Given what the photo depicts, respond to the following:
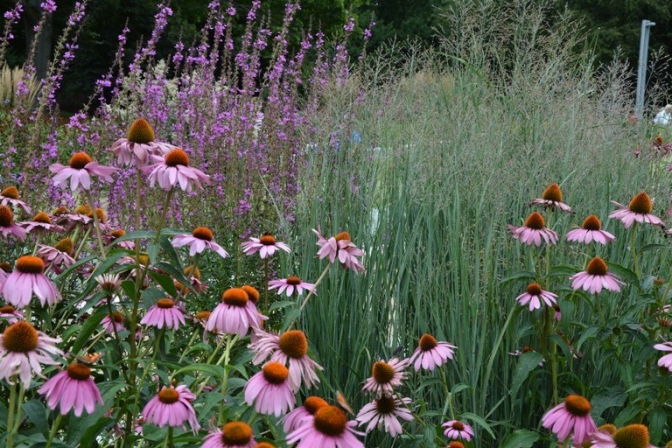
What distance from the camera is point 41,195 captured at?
12.4 feet

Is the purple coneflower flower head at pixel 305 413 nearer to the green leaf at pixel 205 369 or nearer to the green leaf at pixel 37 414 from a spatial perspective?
the green leaf at pixel 205 369

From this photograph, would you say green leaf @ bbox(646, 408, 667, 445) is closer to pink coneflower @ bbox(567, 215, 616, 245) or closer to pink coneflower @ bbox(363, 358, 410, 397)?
pink coneflower @ bbox(567, 215, 616, 245)

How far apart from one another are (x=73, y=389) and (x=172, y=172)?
478mm

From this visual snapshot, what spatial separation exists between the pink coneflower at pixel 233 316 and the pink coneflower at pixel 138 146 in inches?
14.7

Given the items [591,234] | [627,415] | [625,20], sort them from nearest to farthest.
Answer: [627,415]
[591,234]
[625,20]

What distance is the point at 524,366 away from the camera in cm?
205

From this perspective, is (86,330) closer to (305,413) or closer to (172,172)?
(172,172)

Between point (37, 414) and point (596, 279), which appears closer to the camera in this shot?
point (37, 414)

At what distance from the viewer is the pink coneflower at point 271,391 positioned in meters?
1.20

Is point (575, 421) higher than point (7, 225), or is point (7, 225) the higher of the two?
point (7, 225)

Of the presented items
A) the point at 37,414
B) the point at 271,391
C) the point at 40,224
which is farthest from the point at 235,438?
the point at 40,224

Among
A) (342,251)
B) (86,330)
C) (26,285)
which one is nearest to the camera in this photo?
(26,285)

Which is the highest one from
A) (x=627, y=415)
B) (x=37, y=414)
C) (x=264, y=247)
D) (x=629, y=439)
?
(x=264, y=247)

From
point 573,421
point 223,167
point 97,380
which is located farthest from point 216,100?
point 573,421
